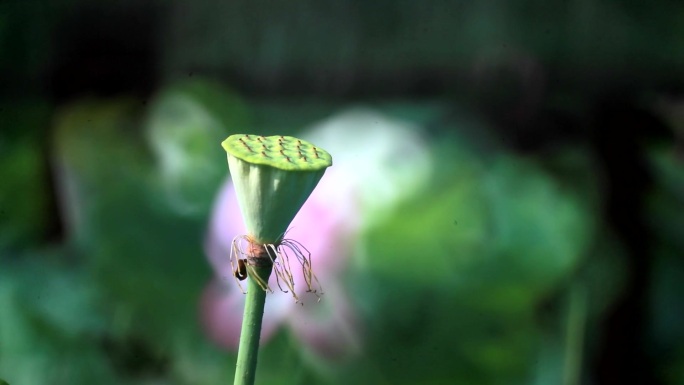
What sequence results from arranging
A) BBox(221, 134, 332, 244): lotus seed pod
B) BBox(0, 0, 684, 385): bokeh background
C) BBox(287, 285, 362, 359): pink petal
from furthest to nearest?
BBox(287, 285, 362, 359): pink petal → BBox(0, 0, 684, 385): bokeh background → BBox(221, 134, 332, 244): lotus seed pod

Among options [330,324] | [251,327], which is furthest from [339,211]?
[251,327]

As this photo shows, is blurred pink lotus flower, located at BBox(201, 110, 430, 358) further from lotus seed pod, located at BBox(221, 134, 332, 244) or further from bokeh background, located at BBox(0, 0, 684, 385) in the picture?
lotus seed pod, located at BBox(221, 134, 332, 244)

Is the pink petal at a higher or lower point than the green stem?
lower

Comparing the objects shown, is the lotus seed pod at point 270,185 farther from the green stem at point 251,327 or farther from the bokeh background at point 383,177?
the bokeh background at point 383,177

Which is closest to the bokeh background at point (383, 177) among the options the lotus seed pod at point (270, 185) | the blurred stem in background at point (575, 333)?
the blurred stem in background at point (575, 333)

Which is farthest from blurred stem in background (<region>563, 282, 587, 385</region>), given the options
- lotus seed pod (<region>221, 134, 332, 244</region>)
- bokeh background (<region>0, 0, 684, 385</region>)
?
lotus seed pod (<region>221, 134, 332, 244</region>)

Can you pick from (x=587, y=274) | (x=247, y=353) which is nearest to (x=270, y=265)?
(x=247, y=353)

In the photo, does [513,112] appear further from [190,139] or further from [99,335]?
[99,335]
